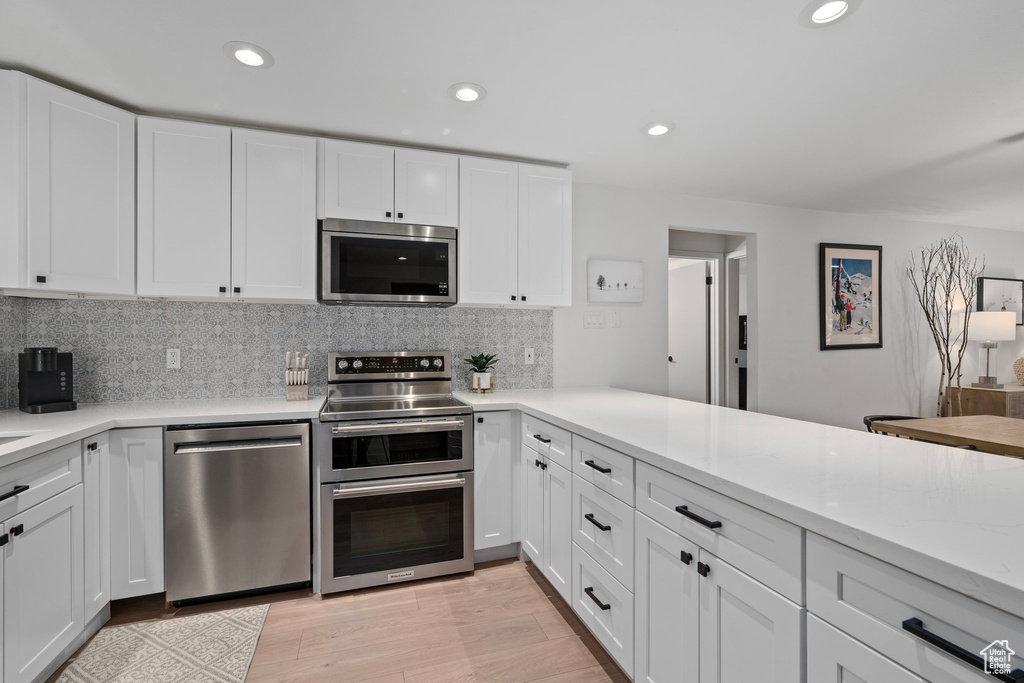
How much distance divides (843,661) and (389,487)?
75.3 inches

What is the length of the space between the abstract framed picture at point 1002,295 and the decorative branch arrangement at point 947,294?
0.14 m

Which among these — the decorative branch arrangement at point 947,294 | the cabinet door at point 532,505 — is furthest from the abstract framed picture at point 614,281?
the decorative branch arrangement at point 947,294

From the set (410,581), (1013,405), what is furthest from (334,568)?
(1013,405)

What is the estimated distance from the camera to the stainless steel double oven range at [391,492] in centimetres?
233

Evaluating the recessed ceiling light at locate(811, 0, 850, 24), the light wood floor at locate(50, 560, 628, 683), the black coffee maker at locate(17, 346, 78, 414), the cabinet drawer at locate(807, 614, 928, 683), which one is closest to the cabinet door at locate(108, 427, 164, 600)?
the light wood floor at locate(50, 560, 628, 683)

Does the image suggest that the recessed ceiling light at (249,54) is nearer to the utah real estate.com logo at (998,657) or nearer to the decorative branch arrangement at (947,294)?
the utah real estate.com logo at (998,657)

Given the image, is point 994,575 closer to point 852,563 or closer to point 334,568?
point 852,563

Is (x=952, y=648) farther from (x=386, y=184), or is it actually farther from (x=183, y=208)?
(x=183, y=208)

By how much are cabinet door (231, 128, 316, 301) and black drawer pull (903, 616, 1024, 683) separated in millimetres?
2560

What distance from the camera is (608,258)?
140 inches

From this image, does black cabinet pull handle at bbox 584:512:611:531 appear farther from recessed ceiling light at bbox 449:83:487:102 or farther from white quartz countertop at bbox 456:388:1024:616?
recessed ceiling light at bbox 449:83:487:102

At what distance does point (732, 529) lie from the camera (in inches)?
46.3

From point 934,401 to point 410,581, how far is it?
5.10m

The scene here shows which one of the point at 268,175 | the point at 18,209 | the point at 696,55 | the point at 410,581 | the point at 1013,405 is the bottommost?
the point at 410,581
